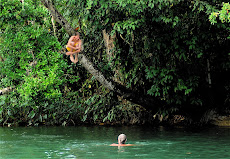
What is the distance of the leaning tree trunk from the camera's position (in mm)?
17828

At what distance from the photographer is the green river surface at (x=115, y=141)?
40.9 ft

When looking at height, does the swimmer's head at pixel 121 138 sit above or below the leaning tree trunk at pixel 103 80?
below

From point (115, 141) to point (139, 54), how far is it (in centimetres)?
449

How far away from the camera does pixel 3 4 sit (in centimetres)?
1673

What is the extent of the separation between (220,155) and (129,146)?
3.01 m

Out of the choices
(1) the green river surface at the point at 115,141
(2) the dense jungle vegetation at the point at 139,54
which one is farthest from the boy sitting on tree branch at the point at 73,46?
(1) the green river surface at the point at 115,141

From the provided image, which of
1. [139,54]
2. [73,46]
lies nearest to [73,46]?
[73,46]

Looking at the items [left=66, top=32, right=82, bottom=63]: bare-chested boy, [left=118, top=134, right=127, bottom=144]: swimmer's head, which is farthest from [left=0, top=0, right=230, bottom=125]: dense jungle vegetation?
[left=118, top=134, right=127, bottom=144]: swimmer's head

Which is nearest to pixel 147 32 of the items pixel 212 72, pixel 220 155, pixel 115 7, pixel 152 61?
pixel 152 61

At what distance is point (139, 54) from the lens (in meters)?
19.0

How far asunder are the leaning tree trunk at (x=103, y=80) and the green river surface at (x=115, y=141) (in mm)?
1210

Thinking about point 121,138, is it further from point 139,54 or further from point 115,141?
point 139,54

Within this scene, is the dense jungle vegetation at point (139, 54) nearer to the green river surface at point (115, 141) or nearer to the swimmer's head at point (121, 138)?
the green river surface at point (115, 141)

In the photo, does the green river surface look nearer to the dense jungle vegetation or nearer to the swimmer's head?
the swimmer's head
